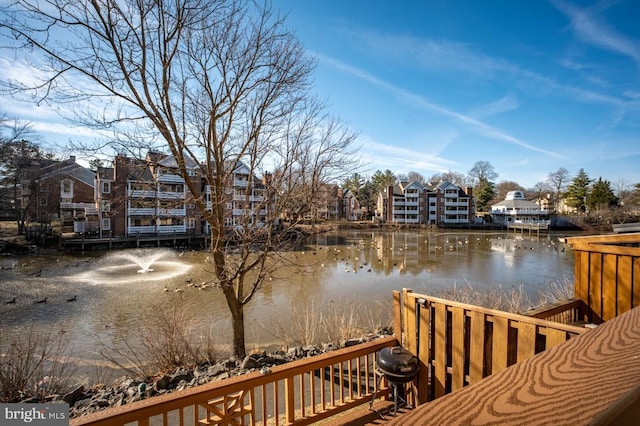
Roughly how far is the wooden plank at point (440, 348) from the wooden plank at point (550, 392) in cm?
244

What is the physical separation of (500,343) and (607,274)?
3.10 meters

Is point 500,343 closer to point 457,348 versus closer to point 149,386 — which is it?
point 457,348

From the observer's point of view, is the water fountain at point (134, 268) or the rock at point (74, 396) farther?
the water fountain at point (134, 268)

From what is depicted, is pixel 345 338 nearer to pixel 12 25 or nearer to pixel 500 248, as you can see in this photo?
pixel 12 25

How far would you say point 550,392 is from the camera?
680mm

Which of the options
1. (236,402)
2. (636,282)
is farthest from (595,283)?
(236,402)

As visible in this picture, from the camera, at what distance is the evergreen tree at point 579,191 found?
48.8 metres

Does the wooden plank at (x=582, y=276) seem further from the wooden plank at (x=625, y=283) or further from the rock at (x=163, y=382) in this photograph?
the rock at (x=163, y=382)

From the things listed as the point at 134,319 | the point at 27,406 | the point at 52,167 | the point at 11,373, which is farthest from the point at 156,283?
the point at 52,167

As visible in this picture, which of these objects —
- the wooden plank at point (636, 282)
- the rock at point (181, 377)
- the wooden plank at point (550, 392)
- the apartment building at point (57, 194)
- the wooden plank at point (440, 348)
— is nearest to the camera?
the wooden plank at point (550, 392)

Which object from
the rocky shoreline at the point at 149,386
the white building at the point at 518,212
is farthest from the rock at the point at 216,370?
the white building at the point at 518,212

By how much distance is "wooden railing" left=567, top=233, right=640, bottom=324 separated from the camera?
13.9 ft

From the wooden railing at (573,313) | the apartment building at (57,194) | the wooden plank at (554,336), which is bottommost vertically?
the wooden railing at (573,313)

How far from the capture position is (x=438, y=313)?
3.25 meters
